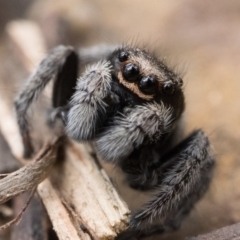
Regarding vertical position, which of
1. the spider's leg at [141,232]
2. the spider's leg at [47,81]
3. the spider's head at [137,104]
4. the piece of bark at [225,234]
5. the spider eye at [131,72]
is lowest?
the piece of bark at [225,234]

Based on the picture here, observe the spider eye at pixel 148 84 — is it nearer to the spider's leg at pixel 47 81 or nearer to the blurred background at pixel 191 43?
the spider's leg at pixel 47 81

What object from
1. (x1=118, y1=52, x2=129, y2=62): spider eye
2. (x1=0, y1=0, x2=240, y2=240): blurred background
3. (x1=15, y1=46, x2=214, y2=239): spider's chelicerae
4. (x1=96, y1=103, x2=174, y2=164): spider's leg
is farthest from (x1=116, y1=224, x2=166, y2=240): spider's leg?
(x1=118, y1=52, x2=129, y2=62): spider eye

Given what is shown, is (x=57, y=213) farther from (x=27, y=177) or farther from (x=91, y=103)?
(x=91, y=103)

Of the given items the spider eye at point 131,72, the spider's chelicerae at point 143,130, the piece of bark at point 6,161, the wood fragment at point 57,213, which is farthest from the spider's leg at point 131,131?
the piece of bark at point 6,161

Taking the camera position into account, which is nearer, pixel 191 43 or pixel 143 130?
pixel 143 130

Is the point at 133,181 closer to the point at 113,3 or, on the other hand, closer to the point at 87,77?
the point at 87,77

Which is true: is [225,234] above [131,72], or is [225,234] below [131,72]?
below

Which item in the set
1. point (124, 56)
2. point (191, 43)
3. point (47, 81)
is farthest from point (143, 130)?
point (191, 43)
